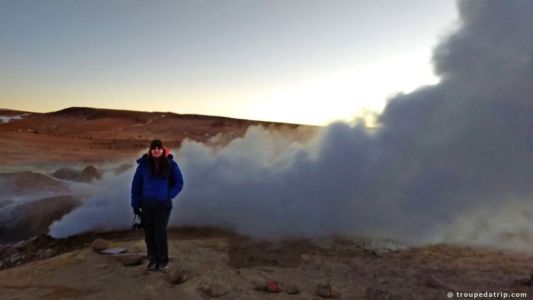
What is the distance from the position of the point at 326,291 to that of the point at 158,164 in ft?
6.44

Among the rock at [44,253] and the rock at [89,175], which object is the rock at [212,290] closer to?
the rock at [44,253]

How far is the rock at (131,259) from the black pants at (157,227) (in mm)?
267

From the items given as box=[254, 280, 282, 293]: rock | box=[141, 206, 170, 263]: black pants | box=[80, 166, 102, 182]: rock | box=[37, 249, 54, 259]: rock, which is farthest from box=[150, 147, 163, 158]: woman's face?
box=[80, 166, 102, 182]: rock

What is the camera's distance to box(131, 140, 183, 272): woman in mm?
4879

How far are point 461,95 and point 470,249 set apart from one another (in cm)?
202

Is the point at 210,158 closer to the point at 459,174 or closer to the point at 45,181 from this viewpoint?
the point at 459,174

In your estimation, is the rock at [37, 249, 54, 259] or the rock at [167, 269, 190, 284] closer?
the rock at [167, 269, 190, 284]

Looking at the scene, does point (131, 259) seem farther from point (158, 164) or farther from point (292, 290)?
point (292, 290)

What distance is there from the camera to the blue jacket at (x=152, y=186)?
4902 millimetres

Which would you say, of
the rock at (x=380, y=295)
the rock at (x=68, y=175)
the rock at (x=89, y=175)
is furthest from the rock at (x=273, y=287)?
the rock at (x=68, y=175)

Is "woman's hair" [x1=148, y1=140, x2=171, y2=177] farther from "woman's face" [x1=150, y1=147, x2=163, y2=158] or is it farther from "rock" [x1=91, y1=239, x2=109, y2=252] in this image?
"rock" [x1=91, y1=239, x2=109, y2=252]

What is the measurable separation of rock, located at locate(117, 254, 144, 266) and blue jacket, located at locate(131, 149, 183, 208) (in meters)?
0.70

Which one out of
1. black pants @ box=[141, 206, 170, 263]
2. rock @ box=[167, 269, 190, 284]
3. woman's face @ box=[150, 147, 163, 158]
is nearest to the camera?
rock @ box=[167, 269, 190, 284]

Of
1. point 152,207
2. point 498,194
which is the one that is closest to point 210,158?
point 152,207
